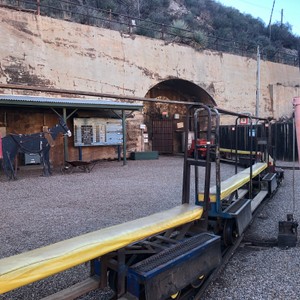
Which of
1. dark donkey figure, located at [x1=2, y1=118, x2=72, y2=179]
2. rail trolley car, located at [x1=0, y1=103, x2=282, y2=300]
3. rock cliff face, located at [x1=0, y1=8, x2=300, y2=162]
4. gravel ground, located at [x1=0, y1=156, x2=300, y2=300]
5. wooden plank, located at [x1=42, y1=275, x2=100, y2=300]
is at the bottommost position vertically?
gravel ground, located at [x1=0, y1=156, x2=300, y2=300]

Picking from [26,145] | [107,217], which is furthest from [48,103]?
[107,217]

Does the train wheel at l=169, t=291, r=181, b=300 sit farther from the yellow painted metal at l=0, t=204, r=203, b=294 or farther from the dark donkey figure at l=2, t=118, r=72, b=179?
the dark donkey figure at l=2, t=118, r=72, b=179

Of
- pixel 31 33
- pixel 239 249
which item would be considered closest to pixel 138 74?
pixel 31 33

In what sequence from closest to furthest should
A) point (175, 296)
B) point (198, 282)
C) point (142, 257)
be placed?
1. point (175, 296)
2. point (142, 257)
3. point (198, 282)

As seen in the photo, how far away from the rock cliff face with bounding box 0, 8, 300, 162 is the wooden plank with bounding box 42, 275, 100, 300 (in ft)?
39.4

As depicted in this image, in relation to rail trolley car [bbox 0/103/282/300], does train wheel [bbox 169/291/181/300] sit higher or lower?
lower

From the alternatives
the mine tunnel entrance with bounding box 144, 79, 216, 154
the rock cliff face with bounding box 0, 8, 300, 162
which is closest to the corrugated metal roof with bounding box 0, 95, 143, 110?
the rock cliff face with bounding box 0, 8, 300, 162

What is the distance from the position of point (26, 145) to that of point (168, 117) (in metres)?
12.2

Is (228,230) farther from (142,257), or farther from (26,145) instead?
(26,145)

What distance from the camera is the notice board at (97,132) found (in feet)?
46.2

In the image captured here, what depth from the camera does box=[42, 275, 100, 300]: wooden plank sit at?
8.01 ft

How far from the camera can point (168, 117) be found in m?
21.1

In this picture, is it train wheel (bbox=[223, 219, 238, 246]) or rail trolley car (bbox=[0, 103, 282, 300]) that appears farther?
train wheel (bbox=[223, 219, 238, 246])

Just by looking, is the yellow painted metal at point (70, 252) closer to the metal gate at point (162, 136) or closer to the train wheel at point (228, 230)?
the train wheel at point (228, 230)
